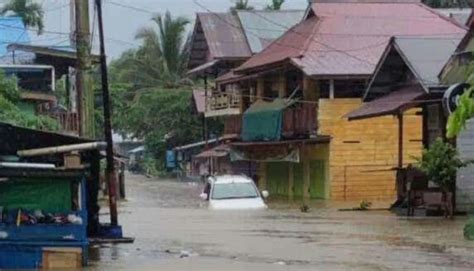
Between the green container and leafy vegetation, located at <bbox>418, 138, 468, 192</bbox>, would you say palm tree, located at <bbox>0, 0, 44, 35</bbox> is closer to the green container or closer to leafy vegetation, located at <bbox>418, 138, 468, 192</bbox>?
leafy vegetation, located at <bbox>418, 138, 468, 192</bbox>

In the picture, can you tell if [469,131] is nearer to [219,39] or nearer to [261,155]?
[261,155]

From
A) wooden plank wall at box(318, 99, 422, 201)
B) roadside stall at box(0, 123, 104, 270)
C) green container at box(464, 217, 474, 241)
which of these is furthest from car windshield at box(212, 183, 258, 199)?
roadside stall at box(0, 123, 104, 270)

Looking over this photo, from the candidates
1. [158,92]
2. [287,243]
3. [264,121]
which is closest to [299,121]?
[264,121]

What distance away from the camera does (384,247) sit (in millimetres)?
18984

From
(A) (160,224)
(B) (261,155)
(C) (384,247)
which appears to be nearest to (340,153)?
(B) (261,155)

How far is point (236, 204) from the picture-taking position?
30266 mm

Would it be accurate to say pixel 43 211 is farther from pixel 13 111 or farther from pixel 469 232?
pixel 13 111

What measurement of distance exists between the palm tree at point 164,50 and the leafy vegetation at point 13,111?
118 ft

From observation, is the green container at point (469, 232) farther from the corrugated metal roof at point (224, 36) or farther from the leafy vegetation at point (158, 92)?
the leafy vegetation at point (158, 92)

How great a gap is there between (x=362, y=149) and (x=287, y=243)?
20.0 meters

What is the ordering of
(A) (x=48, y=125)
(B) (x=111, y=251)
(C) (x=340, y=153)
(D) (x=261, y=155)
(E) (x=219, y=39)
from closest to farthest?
(B) (x=111, y=251) → (A) (x=48, y=125) → (C) (x=340, y=153) → (D) (x=261, y=155) → (E) (x=219, y=39)

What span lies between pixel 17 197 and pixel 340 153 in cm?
2618

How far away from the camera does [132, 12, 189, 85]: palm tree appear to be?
71.3 meters

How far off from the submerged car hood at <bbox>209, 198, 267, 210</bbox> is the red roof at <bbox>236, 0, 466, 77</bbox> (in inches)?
392
